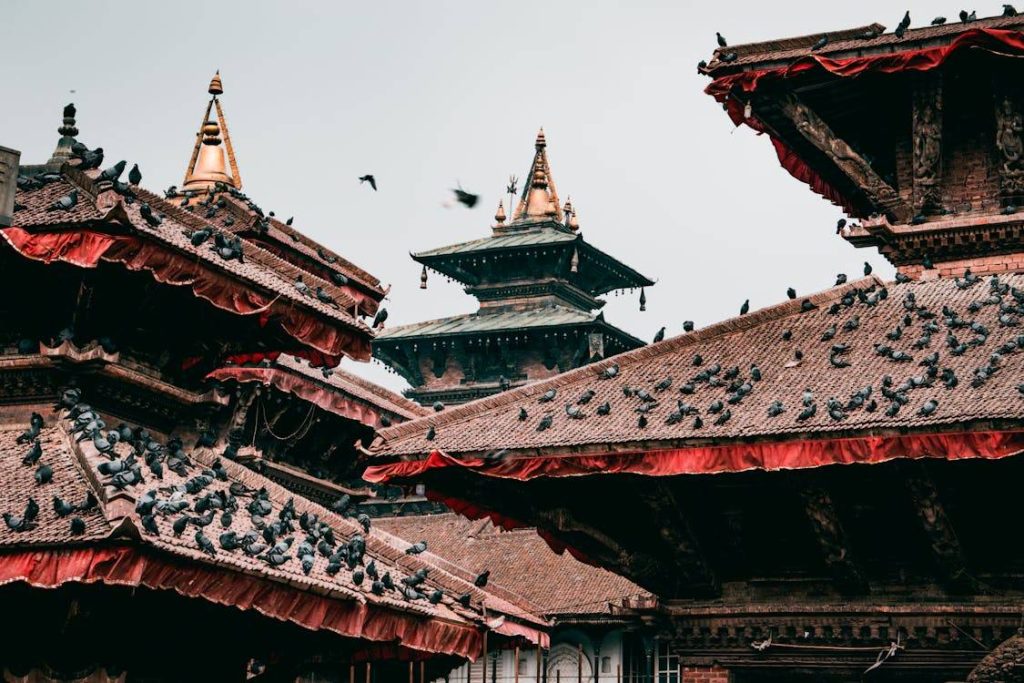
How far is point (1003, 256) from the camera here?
1752cm

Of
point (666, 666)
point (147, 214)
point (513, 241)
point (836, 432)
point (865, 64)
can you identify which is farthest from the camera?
point (513, 241)

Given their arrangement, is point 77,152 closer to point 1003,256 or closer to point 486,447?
point 486,447

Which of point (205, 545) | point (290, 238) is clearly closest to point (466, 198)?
point (290, 238)

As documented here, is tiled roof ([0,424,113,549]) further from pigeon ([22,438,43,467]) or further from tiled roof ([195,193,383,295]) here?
tiled roof ([195,193,383,295])

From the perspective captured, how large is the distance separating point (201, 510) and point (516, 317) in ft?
120

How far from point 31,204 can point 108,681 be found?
4050 millimetres

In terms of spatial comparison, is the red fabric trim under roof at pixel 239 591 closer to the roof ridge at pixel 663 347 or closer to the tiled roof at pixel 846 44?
the roof ridge at pixel 663 347

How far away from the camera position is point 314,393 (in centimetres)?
2455

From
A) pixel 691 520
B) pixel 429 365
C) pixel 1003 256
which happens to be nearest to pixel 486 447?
pixel 691 520

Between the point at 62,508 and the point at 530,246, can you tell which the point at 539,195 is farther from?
the point at 62,508

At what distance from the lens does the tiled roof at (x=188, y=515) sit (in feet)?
35.6

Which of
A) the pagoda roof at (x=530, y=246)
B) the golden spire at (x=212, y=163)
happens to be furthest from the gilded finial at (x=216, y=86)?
the pagoda roof at (x=530, y=246)

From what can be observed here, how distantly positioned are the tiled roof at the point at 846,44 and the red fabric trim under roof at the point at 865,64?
98 mm

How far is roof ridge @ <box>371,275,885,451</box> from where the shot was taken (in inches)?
660
